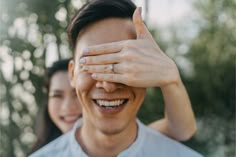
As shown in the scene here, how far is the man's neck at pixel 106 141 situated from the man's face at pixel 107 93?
0.15ft

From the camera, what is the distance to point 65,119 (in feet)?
7.06

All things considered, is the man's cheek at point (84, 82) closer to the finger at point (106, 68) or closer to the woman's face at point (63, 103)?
the finger at point (106, 68)

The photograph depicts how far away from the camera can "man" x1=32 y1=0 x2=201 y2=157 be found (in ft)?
3.96

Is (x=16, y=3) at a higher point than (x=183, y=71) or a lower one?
higher

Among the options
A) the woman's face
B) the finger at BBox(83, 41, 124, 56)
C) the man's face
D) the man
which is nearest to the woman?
the woman's face

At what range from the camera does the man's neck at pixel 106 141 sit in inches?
53.2

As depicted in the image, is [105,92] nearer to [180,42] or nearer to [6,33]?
[6,33]

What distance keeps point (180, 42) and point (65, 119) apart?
15.3ft

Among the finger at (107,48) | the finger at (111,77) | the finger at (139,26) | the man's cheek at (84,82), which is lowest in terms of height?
the man's cheek at (84,82)

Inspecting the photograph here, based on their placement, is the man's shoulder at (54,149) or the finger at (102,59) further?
the man's shoulder at (54,149)

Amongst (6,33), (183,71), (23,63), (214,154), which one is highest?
(6,33)

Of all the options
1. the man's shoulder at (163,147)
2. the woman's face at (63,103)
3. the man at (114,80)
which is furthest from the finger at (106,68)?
the woman's face at (63,103)

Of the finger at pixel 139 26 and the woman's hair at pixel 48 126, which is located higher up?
the finger at pixel 139 26

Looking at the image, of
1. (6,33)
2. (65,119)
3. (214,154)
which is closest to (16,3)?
(6,33)
